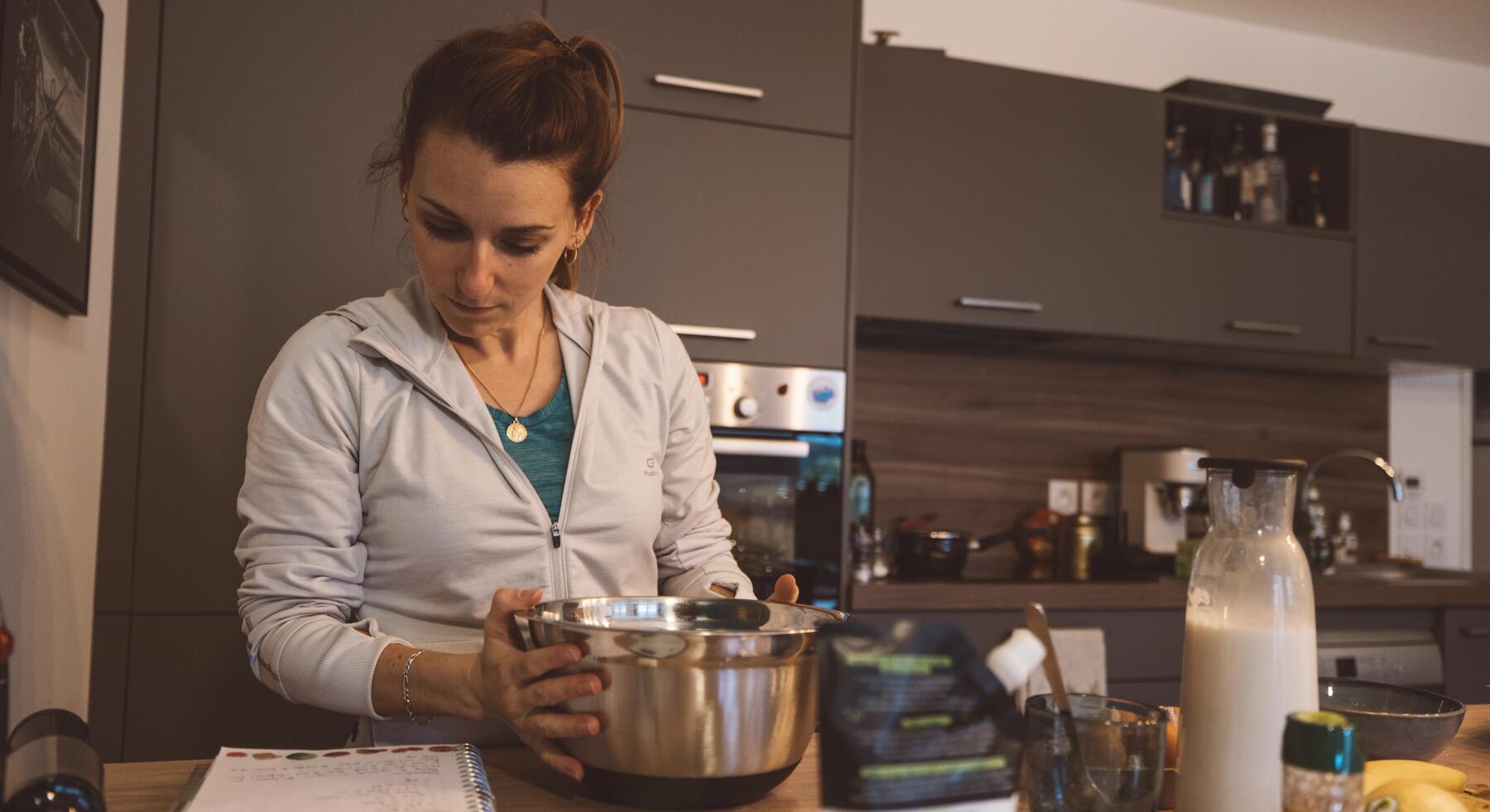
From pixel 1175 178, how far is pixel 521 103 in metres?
2.16

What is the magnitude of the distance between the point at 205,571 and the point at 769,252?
1.16 metres

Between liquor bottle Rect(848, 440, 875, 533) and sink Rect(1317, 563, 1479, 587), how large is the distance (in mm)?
1134

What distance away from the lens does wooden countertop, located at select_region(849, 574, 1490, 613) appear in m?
2.25

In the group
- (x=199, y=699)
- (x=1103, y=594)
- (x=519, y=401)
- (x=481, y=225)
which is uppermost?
(x=481, y=225)

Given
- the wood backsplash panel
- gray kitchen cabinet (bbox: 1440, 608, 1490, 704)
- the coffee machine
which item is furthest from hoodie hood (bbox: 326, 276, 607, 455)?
gray kitchen cabinet (bbox: 1440, 608, 1490, 704)

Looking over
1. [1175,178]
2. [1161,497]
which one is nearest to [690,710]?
[1161,497]

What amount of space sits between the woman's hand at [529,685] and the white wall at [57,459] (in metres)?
0.67

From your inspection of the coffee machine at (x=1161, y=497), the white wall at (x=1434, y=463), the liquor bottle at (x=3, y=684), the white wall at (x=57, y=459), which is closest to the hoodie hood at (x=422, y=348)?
the white wall at (x=57, y=459)

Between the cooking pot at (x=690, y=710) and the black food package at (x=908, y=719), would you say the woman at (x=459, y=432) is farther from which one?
the black food package at (x=908, y=719)

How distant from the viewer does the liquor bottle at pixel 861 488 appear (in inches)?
101

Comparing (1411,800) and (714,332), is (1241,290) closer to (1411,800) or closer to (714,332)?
(714,332)

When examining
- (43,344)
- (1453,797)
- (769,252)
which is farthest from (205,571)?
(1453,797)

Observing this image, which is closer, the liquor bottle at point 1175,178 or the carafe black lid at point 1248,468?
the carafe black lid at point 1248,468

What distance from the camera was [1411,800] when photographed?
660mm
